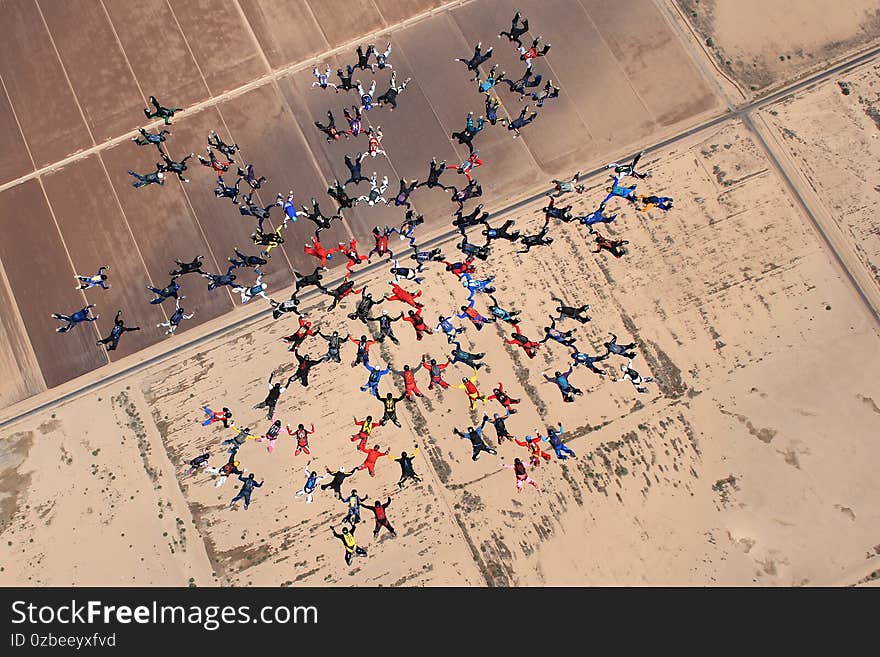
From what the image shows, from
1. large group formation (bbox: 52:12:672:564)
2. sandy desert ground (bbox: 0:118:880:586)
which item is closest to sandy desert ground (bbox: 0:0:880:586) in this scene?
sandy desert ground (bbox: 0:118:880:586)

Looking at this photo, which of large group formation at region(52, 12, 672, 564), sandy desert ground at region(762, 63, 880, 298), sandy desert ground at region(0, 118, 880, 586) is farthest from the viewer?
sandy desert ground at region(762, 63, 880, 298)

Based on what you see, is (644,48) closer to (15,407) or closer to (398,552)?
(398,552)

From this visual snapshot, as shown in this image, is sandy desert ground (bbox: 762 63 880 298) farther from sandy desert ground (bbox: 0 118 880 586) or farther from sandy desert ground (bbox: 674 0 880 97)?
sandy desert ground (bbox: 0 118 880 586)

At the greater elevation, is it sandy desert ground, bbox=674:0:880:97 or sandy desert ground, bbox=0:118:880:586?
sandy desert ground, bbox=674:0:880:97

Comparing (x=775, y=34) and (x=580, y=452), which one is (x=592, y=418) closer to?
(x=580, y=452)

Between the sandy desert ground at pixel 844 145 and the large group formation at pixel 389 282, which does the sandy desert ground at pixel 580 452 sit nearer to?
the large group formation at pixel 389 282
